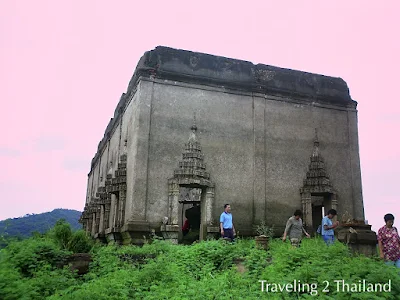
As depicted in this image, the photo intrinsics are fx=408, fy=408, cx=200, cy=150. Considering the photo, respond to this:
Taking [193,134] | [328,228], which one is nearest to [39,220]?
[193,134]

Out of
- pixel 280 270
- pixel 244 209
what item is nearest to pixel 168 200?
pixel 244 209

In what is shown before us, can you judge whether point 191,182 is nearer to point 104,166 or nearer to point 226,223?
point 226,223

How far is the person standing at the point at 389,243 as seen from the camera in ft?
21.6

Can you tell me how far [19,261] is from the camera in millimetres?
7953

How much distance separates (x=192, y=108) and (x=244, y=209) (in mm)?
3376

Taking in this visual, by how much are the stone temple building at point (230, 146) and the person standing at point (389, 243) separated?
5.38 m

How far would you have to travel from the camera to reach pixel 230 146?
12.4 meters

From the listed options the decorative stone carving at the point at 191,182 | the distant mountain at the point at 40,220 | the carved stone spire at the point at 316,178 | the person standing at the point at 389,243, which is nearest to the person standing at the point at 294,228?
the person standing at the point at 389,243

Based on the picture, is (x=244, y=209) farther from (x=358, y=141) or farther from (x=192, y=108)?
(x=358, y=141)

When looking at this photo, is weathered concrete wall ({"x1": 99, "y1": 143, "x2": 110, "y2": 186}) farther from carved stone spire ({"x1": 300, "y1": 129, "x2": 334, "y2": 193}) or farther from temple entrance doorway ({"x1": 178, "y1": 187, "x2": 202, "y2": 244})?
carved stone spire ({"x1": 300, "y1": 129, "x2": 334, "y2": 193})

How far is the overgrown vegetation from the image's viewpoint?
5.80m

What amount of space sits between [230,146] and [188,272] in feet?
17.4

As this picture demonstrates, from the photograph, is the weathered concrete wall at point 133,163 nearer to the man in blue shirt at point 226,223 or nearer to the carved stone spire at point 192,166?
the carved stone spire at point 192,166

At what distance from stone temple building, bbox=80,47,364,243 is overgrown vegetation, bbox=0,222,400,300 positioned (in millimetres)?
2325
